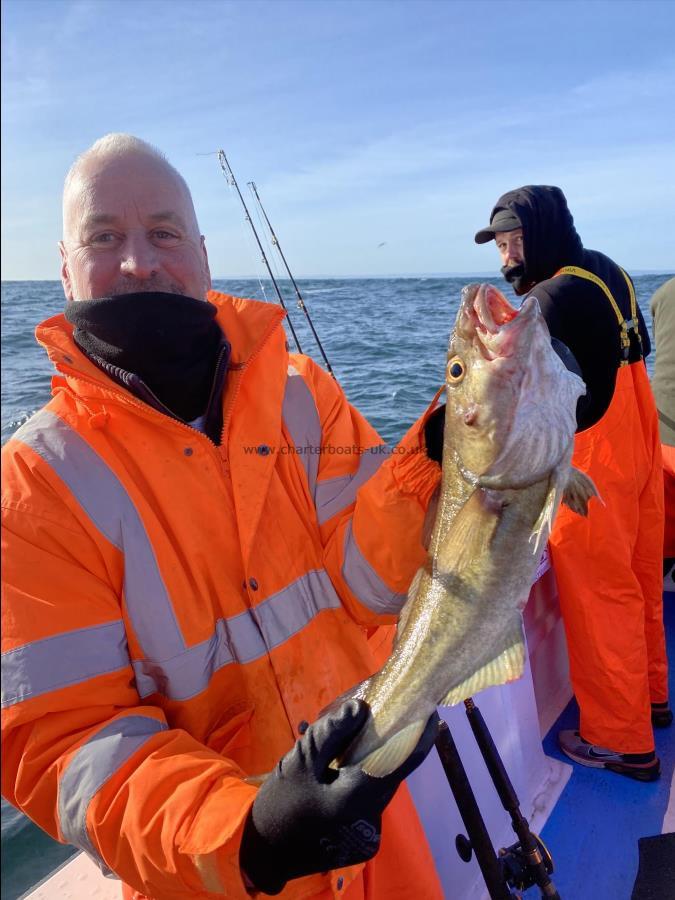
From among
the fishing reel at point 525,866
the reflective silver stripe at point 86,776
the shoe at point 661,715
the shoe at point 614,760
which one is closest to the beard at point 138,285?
the reflective silver stripe at point 86,776

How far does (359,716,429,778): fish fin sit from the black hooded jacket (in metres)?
1.63

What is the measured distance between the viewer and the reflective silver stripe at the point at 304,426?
7.54ft

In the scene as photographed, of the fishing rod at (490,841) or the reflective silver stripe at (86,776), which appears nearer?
the reflective silver stripe at (86,776)

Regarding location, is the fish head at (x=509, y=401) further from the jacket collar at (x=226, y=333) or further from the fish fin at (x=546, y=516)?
the jacket collar at (x=226, y=333)

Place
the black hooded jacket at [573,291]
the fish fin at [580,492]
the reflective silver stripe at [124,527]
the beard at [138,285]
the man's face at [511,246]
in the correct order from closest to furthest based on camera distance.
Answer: the reflective silver stripe at [124,527] < the fish fin at [580,492] < the beard at [138,285] < the black hooded jacket at [573,291] < the man's face at [511,246]

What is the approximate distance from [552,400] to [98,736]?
1.61 m

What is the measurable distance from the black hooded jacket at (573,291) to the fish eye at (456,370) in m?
1.09

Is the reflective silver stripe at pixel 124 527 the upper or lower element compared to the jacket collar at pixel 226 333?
lower

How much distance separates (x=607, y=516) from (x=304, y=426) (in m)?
2.05

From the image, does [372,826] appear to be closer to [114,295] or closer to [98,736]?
[98,736]

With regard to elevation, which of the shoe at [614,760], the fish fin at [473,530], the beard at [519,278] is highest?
the beard at [519,278]

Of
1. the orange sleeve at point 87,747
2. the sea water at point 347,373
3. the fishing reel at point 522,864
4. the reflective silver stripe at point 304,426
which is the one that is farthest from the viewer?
the sea water at point 347,373

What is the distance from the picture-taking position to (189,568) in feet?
6.54

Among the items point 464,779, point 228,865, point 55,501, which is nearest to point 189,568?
point 55,501
